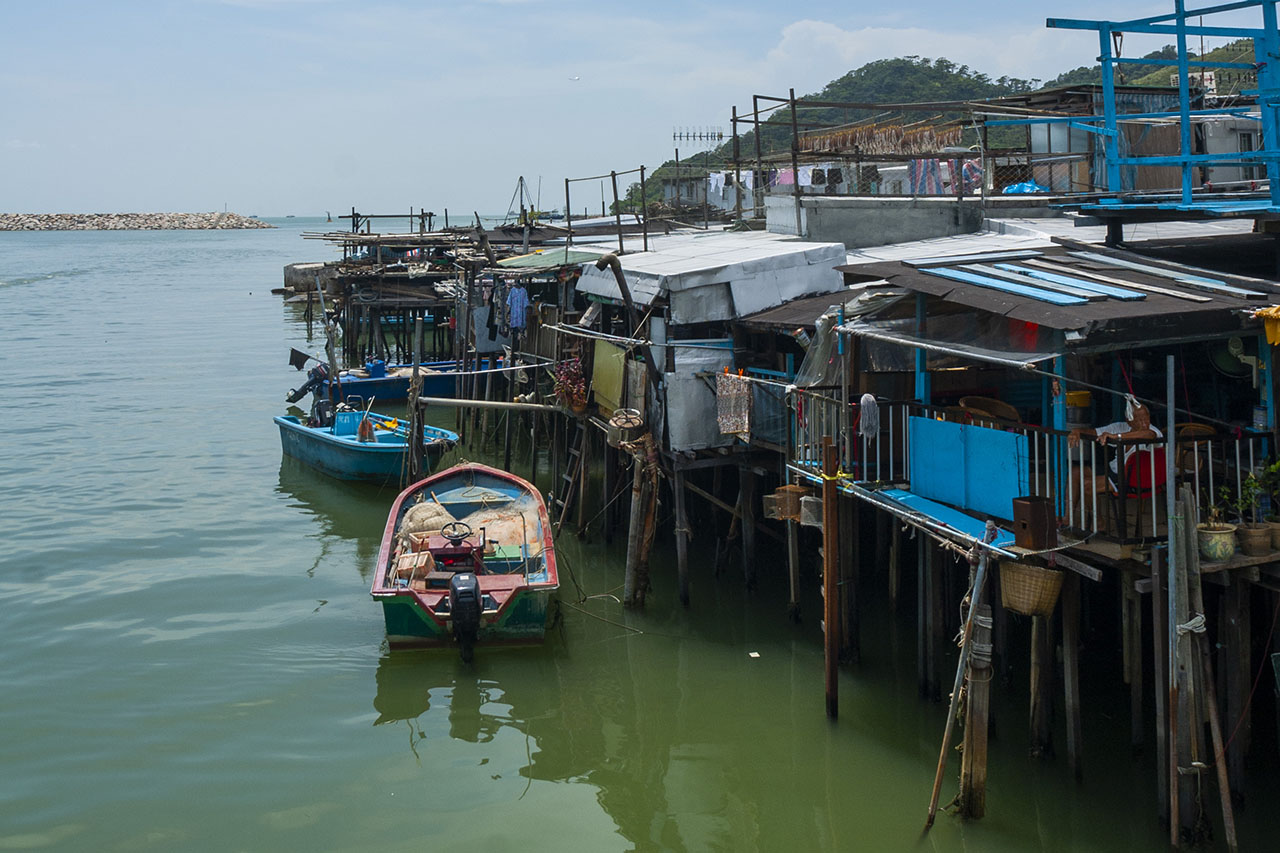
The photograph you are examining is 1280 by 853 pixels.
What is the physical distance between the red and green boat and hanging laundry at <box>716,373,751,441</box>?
2.65 m

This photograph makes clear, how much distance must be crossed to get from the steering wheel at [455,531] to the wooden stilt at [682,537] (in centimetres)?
264

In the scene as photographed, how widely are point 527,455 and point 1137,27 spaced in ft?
50.8

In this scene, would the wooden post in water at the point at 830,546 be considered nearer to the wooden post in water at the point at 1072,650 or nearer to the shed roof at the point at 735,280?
the wooden post in water at the point at 1072,650

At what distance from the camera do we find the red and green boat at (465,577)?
1277 centimetres

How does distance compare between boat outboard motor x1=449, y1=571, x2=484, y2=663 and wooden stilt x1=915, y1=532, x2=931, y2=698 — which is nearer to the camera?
wooden stilt x1=915, y1=532, x2=931, y2=698

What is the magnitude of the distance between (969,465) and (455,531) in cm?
707

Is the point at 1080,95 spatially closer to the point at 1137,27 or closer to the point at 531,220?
the point at 1137,27

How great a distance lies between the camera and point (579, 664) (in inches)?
521

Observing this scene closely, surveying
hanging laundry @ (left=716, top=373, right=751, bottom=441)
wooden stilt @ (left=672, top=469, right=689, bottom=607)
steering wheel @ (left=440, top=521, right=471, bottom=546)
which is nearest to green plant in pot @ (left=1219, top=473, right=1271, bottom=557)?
hanging laundry @ (left=716, top=373, right=751, bottom=441)

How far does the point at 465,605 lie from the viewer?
12594 mm

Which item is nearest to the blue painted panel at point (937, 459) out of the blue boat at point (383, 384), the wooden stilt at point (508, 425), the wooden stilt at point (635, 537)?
the wooden stilt at point (635, 537)

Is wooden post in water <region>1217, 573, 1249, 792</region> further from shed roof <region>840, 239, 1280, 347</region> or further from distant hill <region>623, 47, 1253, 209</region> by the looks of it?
distant hill <region>623, 47, 1253, 209</region>

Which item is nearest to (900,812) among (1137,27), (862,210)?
(1137,27)

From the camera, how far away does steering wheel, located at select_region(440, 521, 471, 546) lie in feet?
45.5
